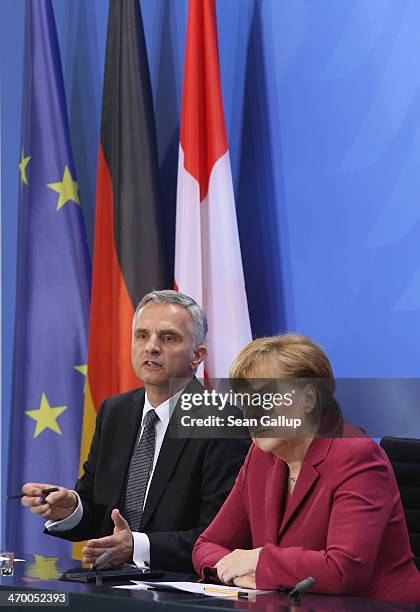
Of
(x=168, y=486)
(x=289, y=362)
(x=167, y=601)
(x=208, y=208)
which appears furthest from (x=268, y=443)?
(x=208, y=208)

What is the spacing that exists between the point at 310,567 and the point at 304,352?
1.57 ft

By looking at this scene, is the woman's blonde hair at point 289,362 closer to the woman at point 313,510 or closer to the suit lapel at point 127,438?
the woman at point 313,510

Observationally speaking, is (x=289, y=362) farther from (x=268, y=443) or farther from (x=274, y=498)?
(x=274, y=498)

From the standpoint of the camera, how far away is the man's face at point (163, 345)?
293cm

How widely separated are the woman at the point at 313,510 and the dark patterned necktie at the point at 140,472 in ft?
1.64

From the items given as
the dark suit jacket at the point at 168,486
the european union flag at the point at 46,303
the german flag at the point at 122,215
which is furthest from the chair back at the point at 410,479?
the european union flag at the point at 46,303

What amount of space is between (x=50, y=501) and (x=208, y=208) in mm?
1387

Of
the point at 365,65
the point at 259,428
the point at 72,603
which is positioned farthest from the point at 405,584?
the point at 365,65

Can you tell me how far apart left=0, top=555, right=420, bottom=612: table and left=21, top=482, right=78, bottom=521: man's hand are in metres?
0.54

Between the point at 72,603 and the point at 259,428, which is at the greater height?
the point at 259,428

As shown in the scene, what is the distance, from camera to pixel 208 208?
365cm

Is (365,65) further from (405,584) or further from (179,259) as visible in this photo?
(405,584)

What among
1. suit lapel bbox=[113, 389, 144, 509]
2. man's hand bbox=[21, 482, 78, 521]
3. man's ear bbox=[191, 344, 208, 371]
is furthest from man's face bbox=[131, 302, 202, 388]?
man's hand bbox=[21, 482, 78, 521]

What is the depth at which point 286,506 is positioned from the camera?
2.23 metres
